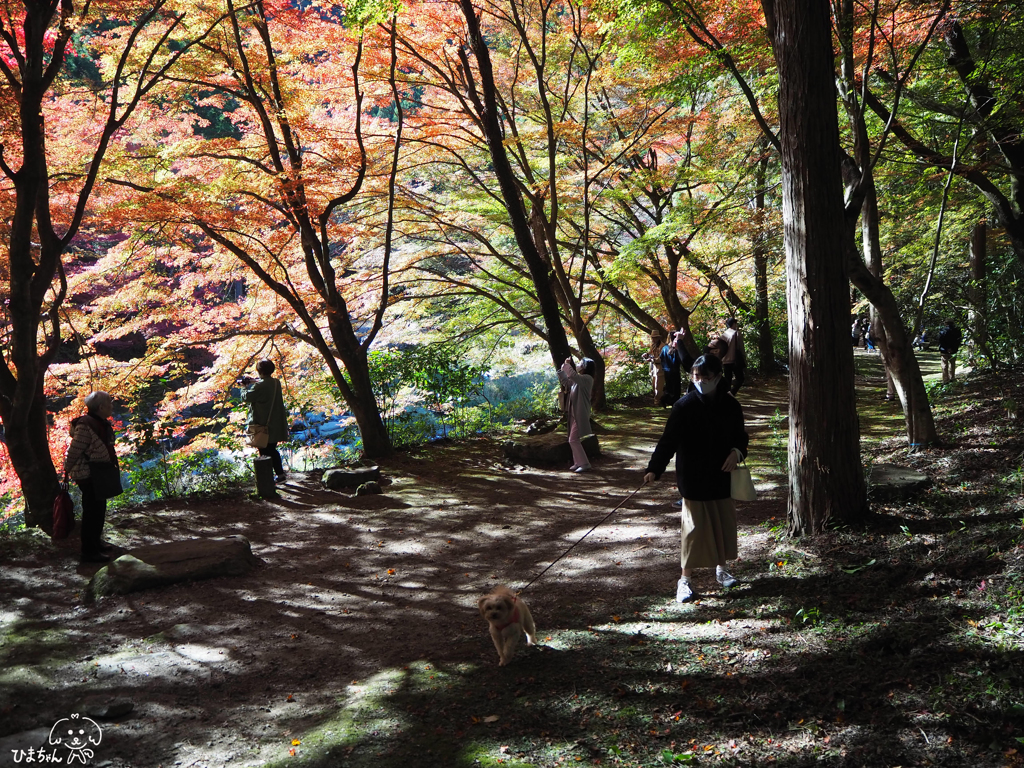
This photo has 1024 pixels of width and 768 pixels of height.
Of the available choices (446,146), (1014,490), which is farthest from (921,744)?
(446,146)

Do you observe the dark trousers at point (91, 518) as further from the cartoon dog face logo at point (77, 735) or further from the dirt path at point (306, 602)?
the cartoon dog face logo at point (77, 735)

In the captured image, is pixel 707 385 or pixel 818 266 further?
pixel 818 266

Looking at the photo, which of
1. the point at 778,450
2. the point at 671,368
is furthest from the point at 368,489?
the point at 671,368

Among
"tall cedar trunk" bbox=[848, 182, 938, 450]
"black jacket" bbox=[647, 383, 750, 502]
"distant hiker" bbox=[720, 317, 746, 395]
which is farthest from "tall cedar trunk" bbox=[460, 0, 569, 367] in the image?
"black jacket" bbox=[647, 383, 750, 502]

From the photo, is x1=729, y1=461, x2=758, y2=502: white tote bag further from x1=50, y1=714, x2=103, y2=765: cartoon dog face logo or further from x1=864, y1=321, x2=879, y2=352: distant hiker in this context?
x1=864, y1=321, x2=879, y2=352: distant hiker

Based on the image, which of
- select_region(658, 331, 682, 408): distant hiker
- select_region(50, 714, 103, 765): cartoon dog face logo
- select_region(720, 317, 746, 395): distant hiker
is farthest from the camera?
select_region(658, 331, 682, 408): distant hiker

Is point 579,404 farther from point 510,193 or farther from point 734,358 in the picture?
point 510,193

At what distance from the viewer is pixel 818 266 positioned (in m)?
4.94

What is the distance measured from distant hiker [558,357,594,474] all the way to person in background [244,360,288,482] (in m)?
3.83

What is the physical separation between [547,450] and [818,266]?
5.58 m

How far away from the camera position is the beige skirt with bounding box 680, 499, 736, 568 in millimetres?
4512

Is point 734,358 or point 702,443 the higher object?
point 734,358

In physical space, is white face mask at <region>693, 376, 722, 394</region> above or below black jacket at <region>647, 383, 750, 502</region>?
above

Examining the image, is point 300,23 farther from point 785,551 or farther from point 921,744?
point 921,744
